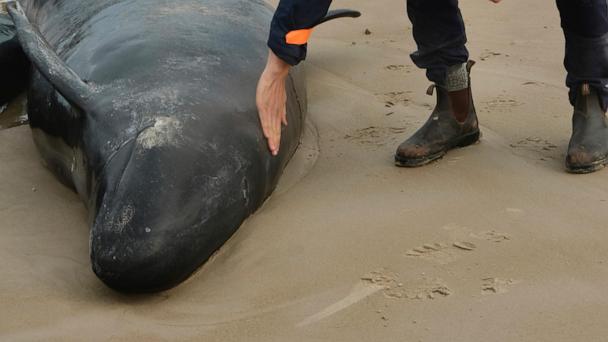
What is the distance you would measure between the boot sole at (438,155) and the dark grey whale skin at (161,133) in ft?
1.43

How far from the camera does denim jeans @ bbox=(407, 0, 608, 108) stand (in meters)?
2.97

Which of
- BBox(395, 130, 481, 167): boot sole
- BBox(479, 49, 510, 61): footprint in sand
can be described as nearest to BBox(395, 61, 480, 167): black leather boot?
BBox(395, 130, 481, 167): boot sole

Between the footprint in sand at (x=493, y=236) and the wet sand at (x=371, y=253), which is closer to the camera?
the wet sand at (x=371, y=253)

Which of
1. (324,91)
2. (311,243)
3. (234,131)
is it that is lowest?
(324,91)

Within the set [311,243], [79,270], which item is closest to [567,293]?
[311,243]

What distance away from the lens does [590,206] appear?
264 centimetres

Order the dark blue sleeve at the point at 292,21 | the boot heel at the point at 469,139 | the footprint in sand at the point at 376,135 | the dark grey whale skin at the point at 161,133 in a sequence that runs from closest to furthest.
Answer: the dark grey whale skin at the point at 161,133 < the dark blue sleeve at the point at 292,21 < the boot heel at the point at 469,139 < the footprint in sand at the point at 376,135

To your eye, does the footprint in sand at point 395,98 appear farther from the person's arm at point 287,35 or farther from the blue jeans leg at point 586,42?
the person's arm at point 287,35

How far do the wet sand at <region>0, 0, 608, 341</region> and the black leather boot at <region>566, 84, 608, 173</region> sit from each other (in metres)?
0.05

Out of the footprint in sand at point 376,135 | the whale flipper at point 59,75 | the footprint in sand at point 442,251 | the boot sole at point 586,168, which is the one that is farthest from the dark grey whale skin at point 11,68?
the boot sole at point 586,168

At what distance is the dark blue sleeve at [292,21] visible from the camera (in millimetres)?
2654

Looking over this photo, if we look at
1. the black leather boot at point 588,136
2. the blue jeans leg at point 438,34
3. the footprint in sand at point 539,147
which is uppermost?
the blue jeans leg at point 438,34

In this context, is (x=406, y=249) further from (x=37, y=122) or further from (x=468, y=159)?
(x=37, y=122)

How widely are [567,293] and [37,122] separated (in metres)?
2.12
